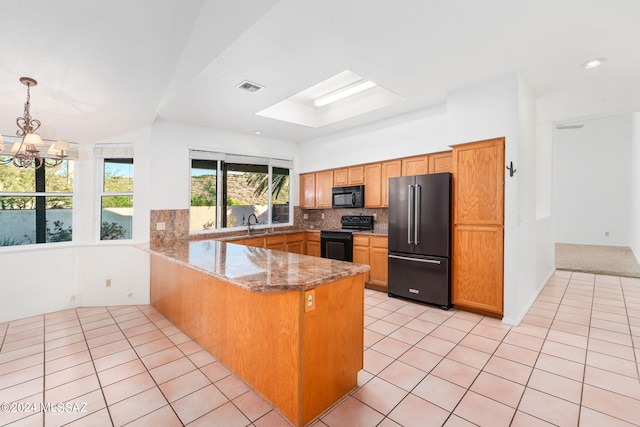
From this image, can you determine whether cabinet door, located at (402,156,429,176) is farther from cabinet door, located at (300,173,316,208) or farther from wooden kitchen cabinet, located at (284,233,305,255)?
wooden kitchen cabinet, located at (284,233,305,255)

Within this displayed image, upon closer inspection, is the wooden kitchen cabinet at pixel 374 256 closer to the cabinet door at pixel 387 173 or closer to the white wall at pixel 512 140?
the cabinet door at pixel 387 173

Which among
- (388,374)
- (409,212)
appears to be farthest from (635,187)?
(388,374)

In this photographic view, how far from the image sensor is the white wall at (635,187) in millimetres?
6512

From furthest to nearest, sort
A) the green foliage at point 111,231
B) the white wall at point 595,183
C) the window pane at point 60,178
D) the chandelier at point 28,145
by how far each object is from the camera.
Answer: the white wall at point 595,183 < the green foliage at point 111,231 < the window pane at point 60,178 < the chandelier at point 28,145

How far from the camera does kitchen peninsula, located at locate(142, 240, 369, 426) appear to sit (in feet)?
5.82

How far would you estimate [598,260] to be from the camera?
6.45 metres

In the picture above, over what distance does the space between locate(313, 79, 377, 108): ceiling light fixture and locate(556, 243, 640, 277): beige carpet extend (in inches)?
216

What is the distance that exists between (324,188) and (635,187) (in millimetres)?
7672

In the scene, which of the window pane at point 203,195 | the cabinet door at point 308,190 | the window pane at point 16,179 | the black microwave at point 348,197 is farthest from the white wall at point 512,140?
the window pane at point 16,179

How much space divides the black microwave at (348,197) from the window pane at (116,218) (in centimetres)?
333

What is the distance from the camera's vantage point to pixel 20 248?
358 centimetres

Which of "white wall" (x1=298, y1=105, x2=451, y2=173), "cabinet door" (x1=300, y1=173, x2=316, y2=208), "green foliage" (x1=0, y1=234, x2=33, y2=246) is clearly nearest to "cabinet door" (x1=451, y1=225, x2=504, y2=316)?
"white wall" (x1=298, y1=105, x2=451, y2=173)

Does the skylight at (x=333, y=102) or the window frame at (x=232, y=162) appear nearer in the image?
the skylight at (x=333, y=102)

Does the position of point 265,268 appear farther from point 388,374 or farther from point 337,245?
point 337,245
